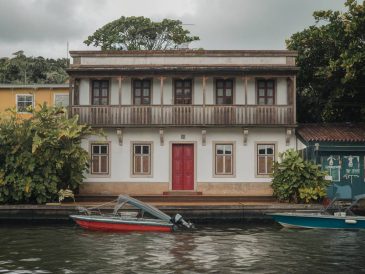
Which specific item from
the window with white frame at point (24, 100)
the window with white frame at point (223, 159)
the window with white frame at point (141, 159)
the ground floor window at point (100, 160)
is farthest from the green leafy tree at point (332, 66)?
the window with white frame at point (24, 100)

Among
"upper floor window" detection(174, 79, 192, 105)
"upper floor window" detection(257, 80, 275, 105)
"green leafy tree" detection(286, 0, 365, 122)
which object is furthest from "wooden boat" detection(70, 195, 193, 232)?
"green leafy tree" detection(286, 0, 365, 122)

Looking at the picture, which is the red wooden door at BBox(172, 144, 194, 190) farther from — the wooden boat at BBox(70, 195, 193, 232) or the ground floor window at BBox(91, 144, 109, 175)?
the wooden boat at BBox(70, 195, 193, 232)

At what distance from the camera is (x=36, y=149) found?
26516mm

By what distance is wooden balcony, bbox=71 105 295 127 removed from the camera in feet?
95.3

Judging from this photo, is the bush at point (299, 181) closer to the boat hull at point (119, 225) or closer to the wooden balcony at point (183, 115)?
the wooden balcony at point (183, 115)

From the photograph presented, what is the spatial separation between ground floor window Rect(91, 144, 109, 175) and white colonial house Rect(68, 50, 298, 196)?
2.0 inches

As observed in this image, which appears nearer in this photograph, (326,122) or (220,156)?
(220,156)

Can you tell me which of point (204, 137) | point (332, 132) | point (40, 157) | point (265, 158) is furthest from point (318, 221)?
point (40, 157)

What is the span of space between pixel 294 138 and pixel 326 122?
15.4 feet

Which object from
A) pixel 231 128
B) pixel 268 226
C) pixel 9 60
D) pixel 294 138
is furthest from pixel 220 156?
pixel 9 60

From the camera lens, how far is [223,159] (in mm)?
29859

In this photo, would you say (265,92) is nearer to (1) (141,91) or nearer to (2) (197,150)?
(2) (197,150)

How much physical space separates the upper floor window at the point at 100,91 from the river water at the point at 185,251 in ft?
29.9

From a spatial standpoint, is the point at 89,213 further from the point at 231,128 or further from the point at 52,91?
the point at 52,91
